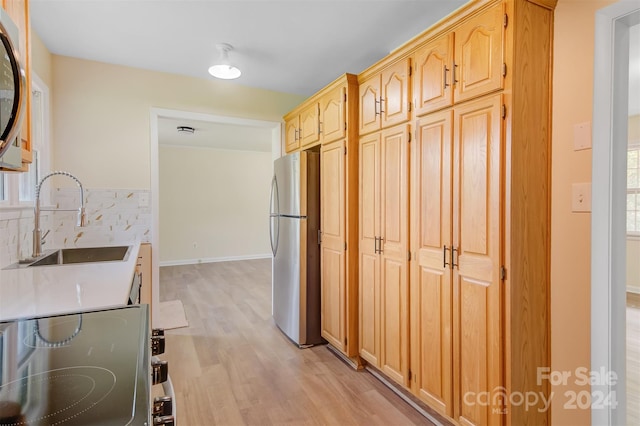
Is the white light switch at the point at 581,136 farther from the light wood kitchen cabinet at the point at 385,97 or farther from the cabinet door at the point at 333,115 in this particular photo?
the cabinet door at the point at 333,115

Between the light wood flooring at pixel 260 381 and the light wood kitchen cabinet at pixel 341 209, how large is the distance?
32cm

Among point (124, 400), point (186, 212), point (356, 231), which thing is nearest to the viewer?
point (124, 400)

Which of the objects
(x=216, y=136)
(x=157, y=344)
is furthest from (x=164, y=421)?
(x=216, y=136)

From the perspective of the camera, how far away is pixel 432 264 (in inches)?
73.2

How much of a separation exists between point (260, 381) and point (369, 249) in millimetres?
1207

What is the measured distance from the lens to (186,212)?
677 cm

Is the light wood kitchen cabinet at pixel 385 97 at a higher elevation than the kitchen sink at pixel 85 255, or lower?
higher

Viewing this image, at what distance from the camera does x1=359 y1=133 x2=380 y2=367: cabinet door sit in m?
2.31

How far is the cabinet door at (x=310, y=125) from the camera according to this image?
2.90 metres

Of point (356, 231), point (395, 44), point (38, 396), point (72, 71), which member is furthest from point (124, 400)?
point (72, 71)

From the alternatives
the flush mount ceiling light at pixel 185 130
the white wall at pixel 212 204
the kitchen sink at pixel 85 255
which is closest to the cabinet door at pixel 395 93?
the kitchen sink at pixel 85 255

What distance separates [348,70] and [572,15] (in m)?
1.83

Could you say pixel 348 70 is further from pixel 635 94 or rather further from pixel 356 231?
pixel 635 94

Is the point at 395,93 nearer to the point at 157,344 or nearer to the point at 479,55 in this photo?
the point at 479,55
